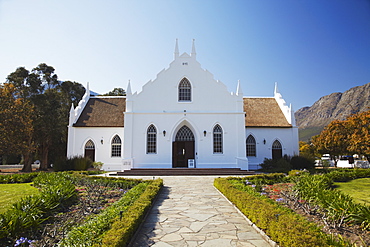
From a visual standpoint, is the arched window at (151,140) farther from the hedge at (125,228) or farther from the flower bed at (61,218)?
the hedge at (125,228)

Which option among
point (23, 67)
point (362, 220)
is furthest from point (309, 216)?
point (23, 67)

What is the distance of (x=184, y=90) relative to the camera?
2481cm

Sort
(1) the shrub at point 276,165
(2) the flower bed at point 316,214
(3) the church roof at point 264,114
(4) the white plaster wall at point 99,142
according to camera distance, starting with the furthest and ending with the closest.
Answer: (3) the church roof at point 264,114
(4) the white plaster wall at point 99,142
(1) the shrub at point 276,165
(2) the flower bed at point 316,214

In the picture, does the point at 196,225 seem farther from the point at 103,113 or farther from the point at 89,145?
the point at 103,113

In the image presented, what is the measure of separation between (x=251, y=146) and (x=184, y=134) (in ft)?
23.2

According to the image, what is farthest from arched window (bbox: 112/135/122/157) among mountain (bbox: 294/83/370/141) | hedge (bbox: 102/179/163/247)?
mountain (bbox: 294/83/370/141)

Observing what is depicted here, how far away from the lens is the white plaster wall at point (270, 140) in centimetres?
2684

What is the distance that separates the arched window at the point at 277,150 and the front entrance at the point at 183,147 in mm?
8457

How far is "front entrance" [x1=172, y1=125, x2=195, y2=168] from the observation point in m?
24.5

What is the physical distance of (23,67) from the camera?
32.5 meters

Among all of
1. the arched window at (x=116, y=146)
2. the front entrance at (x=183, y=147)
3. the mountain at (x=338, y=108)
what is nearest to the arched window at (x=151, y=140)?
→ the front entrance at (x=183, y=147)

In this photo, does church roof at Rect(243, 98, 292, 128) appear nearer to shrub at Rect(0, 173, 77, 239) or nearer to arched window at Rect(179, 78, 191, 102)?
arched window at Rect(179, 78, 191, 102)

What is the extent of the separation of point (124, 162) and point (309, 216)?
1769cm

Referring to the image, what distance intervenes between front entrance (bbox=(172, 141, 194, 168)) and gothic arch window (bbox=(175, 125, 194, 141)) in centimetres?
36
